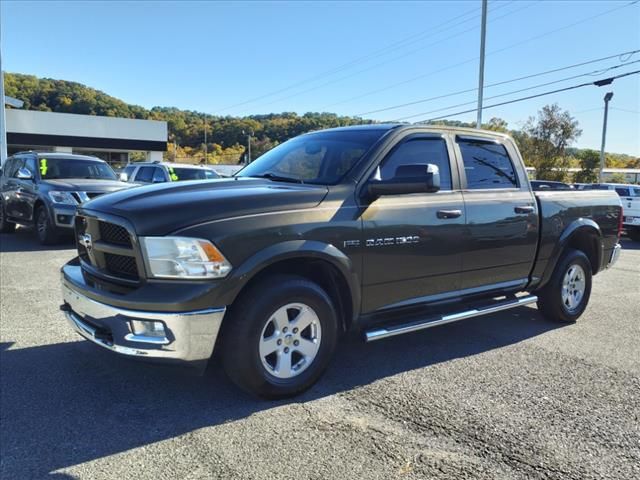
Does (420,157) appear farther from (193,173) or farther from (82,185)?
(193,173)

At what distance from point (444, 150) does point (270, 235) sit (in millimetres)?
2056

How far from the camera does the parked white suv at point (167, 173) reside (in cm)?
1344

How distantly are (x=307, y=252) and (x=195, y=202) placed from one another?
81 cm

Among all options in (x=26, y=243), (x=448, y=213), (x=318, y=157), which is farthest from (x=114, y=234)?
(x=26, y=243)

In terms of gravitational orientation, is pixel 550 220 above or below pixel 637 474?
above

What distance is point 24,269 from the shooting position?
7.70 metres

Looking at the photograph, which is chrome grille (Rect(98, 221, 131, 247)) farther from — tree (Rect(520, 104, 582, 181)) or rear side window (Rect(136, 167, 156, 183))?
tree (Rect(520, 104, 582, 181))

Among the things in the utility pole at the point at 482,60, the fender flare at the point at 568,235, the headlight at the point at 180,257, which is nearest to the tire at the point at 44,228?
the headlight at the point at 180,257

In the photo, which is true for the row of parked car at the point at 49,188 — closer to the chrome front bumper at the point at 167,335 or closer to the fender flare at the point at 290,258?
the chrome front bumper at the point at 167,335

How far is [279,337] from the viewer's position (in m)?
3.42

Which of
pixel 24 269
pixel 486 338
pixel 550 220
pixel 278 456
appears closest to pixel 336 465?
pixel 278 456

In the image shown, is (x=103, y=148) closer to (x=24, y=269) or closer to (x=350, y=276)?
(x=24, y=269)

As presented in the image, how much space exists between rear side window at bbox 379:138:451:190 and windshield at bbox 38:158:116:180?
8.57m

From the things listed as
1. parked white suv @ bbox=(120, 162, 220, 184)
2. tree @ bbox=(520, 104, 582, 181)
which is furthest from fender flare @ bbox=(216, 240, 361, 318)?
tree @ bbox=(520, 104, 582, 181)
